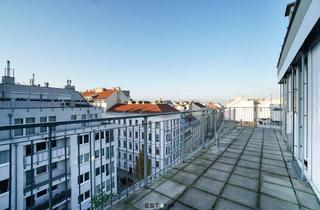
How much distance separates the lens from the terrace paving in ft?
7.60

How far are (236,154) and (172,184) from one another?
102 inches

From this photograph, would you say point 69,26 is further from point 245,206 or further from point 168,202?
point 245,206

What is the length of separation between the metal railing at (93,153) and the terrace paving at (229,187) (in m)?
0.33

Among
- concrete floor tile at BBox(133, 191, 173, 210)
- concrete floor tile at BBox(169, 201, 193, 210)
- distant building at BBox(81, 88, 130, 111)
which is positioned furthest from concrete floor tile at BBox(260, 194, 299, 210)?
distant building at BBox(81, 88, 130, 111)

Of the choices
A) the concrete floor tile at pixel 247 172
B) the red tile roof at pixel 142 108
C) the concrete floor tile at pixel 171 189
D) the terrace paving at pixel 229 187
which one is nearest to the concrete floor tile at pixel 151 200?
the terrace paving at pixel 229 187

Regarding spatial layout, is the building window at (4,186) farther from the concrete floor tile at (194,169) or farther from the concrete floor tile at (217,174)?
the concrete floor tile at (217,174)

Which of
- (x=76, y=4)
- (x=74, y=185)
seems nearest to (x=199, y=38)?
(x=76, y=4)

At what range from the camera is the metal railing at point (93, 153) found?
1778 mm

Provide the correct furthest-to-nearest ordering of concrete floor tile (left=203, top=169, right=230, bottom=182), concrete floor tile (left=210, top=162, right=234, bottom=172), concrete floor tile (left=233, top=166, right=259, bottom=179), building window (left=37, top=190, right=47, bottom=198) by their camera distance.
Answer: building window (left=37, top=190, right=47, bottom=198) → concrete floor tile (left=210, top=162, right=234, bottom=172) → concrete floor tile (left=233, top=166, right=259, bottom=179) → concrete floor tile (left=203, top=169, right=230, bottom=182)

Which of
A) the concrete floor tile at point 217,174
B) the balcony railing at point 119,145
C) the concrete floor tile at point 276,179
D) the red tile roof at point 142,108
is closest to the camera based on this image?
the balcony railing at point 119,145

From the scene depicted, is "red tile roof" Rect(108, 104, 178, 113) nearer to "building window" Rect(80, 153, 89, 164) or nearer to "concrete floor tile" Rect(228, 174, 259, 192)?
"building window" Rect(80, 153, 89, 164)

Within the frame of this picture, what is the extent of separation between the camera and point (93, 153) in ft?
8.12

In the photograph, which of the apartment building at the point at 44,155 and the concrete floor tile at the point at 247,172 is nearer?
the concrete floor tile at the point at 247,172

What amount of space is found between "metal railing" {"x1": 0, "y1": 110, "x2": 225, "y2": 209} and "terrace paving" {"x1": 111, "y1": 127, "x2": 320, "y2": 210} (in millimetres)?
329
